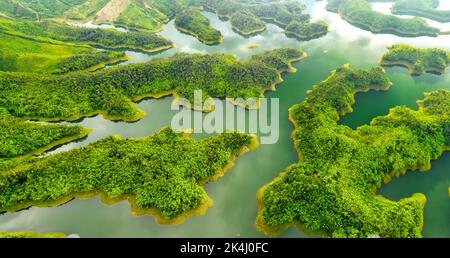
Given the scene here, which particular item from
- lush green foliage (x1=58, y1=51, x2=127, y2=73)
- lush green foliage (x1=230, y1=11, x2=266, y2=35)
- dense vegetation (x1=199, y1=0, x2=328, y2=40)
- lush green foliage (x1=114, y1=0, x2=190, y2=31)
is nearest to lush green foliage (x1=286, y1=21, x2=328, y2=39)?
dense vegetation (x1=199, y1=0, x2=328, y2=40)

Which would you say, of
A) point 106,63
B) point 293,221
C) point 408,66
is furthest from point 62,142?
point 408,66

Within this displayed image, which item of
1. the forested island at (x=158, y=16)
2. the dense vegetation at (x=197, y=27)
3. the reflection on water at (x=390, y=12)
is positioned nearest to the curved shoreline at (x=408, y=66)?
the forested island at (x=158, y=16)

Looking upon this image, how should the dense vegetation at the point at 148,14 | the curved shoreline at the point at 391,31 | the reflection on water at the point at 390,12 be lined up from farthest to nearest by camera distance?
the reflection on water at the point at 390,12 → the dense vegetation at the point at 148,14 → the curved shoreline at the point at 391,31

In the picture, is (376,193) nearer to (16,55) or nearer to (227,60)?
(227,60)

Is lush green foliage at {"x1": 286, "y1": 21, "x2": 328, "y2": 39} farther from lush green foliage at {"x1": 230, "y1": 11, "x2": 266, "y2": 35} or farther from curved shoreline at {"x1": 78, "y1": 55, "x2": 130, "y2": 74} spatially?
curved shoreline at {"x1": 78, "y1": 55, "x2": 130, "y2": 74}

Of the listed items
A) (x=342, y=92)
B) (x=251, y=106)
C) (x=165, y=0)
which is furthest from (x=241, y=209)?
(x=165, y=0)

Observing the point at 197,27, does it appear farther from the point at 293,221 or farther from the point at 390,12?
the point at 390,12

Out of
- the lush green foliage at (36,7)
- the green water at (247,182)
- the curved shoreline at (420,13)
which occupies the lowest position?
the green water at (247,182)

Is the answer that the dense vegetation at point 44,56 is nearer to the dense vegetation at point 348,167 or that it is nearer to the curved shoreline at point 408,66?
the dense vegetation at point 348,167
